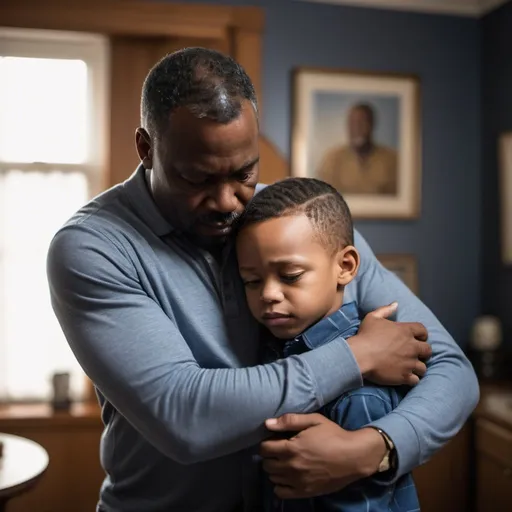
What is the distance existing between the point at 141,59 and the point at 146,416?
2986 mm

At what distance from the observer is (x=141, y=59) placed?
3623 millimetres

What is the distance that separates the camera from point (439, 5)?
4.04 metres

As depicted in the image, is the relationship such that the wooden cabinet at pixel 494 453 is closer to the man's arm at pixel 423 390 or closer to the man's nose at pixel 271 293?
the man's arm at pixel 423 390

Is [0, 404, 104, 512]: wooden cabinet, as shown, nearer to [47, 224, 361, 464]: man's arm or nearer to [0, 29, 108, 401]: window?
[0, 29, 108, 401]: window

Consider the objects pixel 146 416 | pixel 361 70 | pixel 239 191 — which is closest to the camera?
pixel 146 416

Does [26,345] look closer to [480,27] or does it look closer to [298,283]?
[298,283]

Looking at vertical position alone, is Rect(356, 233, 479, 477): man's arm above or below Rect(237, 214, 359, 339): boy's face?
below

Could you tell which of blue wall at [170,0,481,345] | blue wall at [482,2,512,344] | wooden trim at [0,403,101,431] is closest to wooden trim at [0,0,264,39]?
blue wall at [170,0,481,345]

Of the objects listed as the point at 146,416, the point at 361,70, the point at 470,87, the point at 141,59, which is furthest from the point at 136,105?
the point at 146,416

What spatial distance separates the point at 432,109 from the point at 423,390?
10.8ft

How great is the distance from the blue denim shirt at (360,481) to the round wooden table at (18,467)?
1567 millimetres

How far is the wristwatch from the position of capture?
1.04 metres

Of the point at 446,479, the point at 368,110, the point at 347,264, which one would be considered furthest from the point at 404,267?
the point at 347,264

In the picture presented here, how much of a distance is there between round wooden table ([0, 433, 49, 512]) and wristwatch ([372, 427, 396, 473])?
5.76 feet
